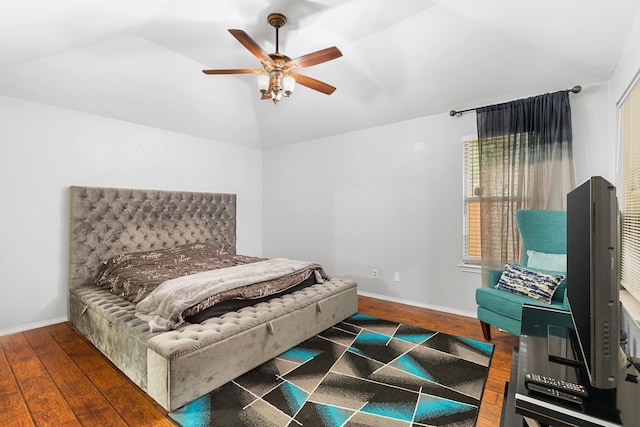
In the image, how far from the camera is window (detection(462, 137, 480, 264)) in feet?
11.5

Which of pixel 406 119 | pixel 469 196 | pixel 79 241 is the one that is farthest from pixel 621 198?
pixel 79 241

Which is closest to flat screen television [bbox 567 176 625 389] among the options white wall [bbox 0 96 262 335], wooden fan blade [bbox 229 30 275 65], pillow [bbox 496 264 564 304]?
pillow [bbox 496 264 564 304]

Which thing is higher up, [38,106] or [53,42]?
[53,42]

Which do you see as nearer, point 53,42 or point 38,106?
point 53,42

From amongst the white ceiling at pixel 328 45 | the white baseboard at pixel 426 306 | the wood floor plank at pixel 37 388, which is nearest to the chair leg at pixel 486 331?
the white baseboard at pixel 426 306

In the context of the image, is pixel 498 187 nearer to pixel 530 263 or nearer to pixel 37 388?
pixel 530 263

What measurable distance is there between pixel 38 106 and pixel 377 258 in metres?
4.30


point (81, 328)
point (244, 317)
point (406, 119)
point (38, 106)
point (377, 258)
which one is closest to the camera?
point (244, 317)

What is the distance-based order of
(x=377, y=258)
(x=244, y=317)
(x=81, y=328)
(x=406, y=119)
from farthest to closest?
(x=377, y=258), (x=406, y=119), (x=81, y=328), (x=244, y=317)

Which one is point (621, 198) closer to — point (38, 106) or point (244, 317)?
point (244, 317)

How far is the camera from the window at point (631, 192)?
2000 mm

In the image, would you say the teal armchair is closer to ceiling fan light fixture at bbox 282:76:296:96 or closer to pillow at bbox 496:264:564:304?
pillow at bbox 496:264:564:304

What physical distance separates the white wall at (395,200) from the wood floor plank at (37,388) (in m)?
3.33

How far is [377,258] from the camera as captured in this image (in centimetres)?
421
